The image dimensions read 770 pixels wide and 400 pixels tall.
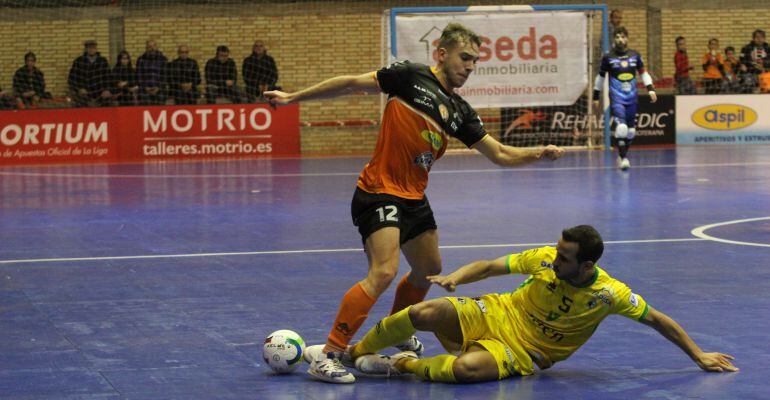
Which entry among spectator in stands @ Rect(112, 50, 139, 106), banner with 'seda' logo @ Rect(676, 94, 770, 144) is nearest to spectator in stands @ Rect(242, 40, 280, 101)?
spectator in stands @ Rect(112, 50, 139, 106)

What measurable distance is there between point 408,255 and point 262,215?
25.6 ft

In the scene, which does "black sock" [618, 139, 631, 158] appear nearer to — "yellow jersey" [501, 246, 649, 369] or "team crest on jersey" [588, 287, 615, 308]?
"yellow jersey" [501, 246, 649, 369]

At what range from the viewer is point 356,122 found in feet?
91.2

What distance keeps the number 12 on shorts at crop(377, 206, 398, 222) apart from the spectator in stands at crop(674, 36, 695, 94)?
70.9ft

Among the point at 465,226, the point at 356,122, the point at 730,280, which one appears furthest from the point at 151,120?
the point at 730,280

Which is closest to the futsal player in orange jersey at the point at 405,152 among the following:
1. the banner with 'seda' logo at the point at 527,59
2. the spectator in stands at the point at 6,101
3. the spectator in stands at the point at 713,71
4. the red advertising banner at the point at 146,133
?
the banner with 'seda' logo at the point at 527,59

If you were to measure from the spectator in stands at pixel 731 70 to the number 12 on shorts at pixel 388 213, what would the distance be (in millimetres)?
21762

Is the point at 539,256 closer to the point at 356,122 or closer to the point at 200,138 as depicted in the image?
the point at 200,138

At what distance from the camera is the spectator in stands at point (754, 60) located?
2705 centimetres

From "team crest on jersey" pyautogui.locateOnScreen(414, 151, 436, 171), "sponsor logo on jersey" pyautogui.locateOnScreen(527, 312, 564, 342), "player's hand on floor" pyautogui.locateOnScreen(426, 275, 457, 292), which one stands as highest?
"team crest on jersey" pyautogui.locateOnScreen(414, 151, 436, 171)

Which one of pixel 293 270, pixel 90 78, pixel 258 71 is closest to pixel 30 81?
pixel 90 78

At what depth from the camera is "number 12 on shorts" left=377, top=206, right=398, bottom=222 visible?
22.8ft

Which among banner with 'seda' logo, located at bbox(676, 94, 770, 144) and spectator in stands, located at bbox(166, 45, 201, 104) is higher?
spectator in stands, located at bbox(166, 45, 201, 104)

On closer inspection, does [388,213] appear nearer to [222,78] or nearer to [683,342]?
[683,342]
